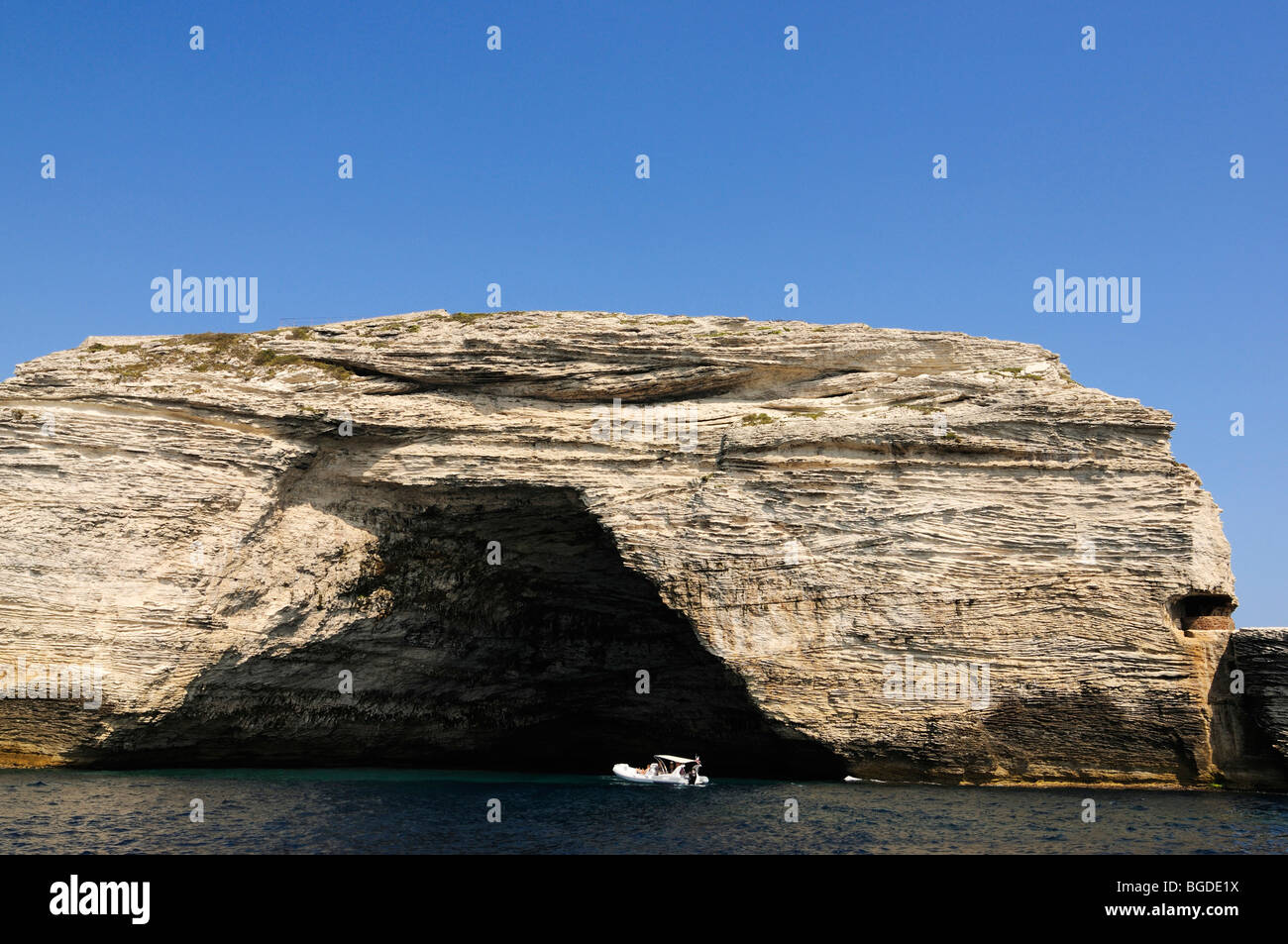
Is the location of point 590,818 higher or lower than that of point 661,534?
lower

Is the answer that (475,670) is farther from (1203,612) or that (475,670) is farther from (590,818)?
(1203,612)

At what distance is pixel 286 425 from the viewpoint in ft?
90.4

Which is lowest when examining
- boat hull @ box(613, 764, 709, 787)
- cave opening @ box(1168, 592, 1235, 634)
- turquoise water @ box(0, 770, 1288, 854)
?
boat hull @ box(613, 764, 709, 787)

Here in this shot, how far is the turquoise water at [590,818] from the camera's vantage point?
55.5ft

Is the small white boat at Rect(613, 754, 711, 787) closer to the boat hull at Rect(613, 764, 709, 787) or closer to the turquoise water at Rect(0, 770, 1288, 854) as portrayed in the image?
the boat hull at Rect(613, 764, 709, 787)

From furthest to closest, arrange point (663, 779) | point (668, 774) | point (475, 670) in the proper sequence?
point (475, 670) < point (668, 774) < point (663, 779)

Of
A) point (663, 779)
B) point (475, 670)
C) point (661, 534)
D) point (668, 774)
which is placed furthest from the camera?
point (475, 670)

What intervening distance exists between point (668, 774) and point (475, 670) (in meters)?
Answer: 6.51

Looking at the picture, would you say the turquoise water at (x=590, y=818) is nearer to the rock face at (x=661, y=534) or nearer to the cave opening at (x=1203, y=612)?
the rock face at (x=661, y=534)

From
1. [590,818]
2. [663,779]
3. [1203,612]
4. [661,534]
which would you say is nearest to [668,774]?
[663,779]

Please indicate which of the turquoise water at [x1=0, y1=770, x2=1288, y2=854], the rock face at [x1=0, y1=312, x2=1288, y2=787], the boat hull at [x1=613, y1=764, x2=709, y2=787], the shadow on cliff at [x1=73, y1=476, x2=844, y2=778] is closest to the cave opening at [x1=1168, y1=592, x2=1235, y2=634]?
the rock face at [x1=0, y1=312, x2=1288, y2=787]

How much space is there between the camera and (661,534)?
27.0m

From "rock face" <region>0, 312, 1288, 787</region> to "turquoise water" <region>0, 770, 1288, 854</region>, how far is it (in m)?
1.79

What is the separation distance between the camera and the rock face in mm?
25672
